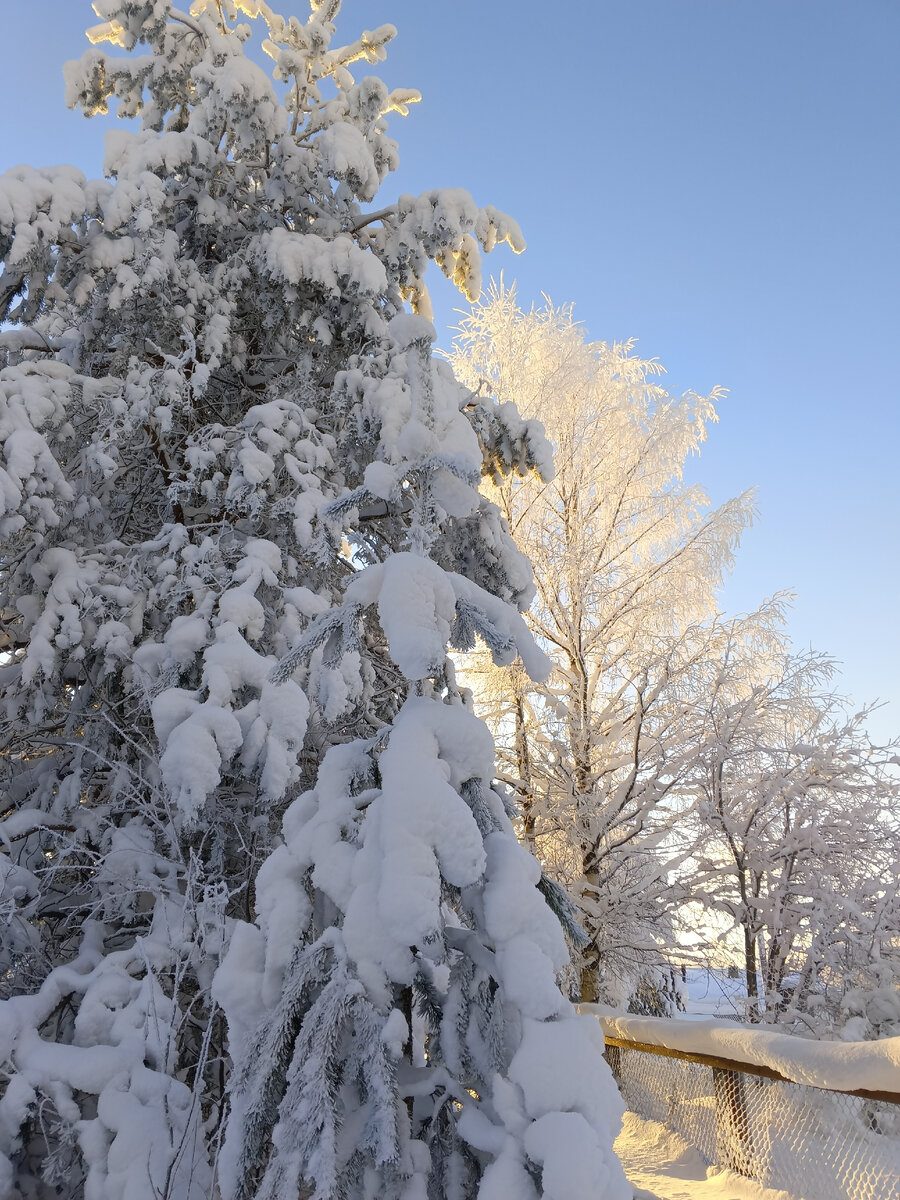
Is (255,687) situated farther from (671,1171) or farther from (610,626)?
(610,626)

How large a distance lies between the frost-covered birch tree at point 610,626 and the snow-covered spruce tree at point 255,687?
328 cm

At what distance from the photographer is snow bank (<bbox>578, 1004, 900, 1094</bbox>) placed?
3355 millimetres

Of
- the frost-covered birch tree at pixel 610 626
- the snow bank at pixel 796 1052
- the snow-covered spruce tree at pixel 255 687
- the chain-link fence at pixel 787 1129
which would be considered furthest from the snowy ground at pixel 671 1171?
the snow-covered spruce tree at pixel 255 687

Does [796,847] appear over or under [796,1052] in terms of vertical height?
over

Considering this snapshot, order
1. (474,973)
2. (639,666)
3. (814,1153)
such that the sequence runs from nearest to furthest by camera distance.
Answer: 1. (474,973)
2. (814,1153)
3. (639,666)

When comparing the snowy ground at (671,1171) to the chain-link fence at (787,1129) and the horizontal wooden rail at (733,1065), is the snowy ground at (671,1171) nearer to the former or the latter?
the chain-link fence at (787,1129)

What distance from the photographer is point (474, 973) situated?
1776mm

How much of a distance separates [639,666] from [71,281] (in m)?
6.91

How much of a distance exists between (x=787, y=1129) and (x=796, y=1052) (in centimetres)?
78

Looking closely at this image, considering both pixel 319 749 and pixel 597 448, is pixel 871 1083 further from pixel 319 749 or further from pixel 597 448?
pixel 597 448

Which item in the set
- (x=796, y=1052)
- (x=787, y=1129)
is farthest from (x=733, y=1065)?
(x=796, y=1052)

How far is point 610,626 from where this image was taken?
9461 millimetres

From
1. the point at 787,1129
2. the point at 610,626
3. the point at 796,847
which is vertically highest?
the point at 610,626

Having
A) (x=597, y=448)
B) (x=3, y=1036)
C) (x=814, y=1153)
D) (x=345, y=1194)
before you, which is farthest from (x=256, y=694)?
(x=597, y=448)
